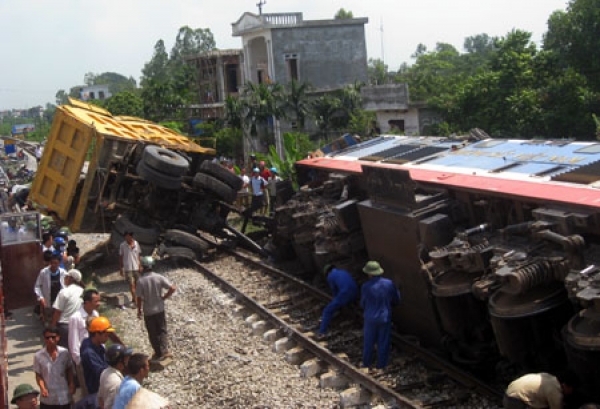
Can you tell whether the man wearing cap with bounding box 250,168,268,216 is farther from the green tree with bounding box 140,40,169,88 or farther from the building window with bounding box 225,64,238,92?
the green tree with bounding box 140,40,169,88

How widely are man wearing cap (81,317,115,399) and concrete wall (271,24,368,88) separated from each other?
94.8 ft

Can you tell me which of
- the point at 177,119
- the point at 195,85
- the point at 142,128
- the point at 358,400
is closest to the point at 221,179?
the point at 142,128

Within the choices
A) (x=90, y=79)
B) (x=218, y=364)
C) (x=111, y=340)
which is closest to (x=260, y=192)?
(x=218, y=364)

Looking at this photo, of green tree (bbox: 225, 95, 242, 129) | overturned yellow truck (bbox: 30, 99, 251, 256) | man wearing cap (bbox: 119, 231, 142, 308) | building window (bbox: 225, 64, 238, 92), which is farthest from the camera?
building window (bbox: 225, 64, 238, 92)

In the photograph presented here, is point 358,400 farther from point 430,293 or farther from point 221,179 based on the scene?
point 221,179

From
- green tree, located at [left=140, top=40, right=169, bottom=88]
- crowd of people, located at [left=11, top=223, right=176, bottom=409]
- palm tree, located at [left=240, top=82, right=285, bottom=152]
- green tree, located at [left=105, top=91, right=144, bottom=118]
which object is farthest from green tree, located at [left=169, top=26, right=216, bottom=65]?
crowd of people, located at [left=11, top=223, right=176, bottom=409]

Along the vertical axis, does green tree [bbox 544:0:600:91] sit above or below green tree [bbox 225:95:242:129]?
above

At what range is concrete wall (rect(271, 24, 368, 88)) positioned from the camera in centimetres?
3453

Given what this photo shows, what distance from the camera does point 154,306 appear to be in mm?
9148

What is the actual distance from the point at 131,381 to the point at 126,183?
9718 millimetres

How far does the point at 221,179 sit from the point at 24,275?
5.61 m

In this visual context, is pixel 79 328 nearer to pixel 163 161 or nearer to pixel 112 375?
pixel 112 375

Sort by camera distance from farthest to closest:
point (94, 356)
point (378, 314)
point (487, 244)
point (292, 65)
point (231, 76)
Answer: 1. point (231, 76)
2. point (292, 65)
3. point (378, 314)
4. point (487, 244)
5. point (94, 356)

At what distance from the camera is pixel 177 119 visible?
40.6m
